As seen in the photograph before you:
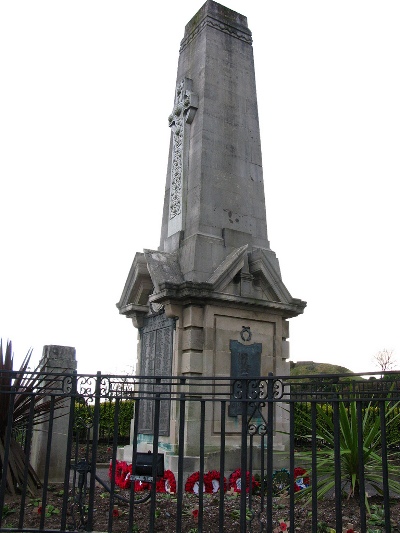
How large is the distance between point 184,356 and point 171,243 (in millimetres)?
2597

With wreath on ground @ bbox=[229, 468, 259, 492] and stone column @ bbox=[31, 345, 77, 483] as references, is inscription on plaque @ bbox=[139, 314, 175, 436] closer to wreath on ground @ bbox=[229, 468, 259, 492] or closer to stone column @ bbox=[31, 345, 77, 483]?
stone column @ bbox=[31, 345, 77, 483]

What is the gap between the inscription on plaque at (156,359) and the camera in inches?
388

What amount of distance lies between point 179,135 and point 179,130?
0.11 meters

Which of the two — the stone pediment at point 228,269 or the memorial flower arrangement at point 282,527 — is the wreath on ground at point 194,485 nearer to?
the memorial flower arrangement at point 282,527

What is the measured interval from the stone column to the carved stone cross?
3.33 metres

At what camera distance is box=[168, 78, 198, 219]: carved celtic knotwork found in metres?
11.4

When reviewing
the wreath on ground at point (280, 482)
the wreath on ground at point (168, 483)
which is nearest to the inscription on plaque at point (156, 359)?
the wreath on ground at point (168, 483)

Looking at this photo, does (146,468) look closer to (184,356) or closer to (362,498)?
(362,498)

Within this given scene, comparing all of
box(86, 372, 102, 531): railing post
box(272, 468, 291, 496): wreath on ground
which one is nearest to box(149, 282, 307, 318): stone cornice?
box(272, 468, 291, 496): wreath on ground

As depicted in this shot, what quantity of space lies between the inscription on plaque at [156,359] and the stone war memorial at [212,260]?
2 cm

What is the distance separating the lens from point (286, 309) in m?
10.6

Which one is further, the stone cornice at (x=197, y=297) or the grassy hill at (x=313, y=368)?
the grassy hill at (x=313, y=368)

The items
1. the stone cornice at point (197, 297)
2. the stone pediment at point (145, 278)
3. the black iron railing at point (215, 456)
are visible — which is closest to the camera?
the black iron railing at point (215, 456)

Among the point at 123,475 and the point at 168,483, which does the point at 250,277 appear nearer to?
the point at 168,483
